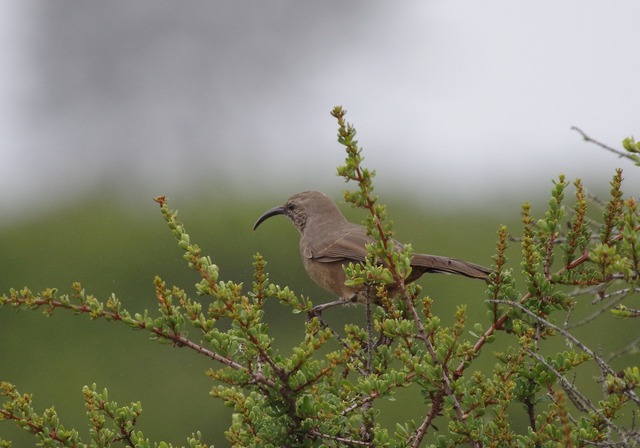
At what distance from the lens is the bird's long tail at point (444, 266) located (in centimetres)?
426

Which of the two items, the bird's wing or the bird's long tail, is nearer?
the bird's long tail

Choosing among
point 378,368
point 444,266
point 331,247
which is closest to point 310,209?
point 331,247

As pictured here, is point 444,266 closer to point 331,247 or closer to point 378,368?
point 331,247

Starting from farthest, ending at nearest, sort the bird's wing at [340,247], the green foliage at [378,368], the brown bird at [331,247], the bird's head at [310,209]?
the bird's head at [310,209]
the bird's wing at [340,247]
the brown bird at [331,247]
the green foliage at [378,368]

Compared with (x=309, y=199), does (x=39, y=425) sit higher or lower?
lower

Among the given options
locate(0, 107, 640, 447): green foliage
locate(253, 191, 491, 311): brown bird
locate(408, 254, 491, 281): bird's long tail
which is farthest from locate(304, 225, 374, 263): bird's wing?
locate(0, 107, 640, 447): green foliage

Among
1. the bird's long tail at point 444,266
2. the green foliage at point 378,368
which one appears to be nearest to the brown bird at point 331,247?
the bird's long tail at point 444,266

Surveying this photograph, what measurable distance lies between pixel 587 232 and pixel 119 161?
70.8ft

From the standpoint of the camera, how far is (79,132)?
2755cm

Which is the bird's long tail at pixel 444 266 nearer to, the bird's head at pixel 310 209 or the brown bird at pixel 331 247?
the brown bird at pixel 331 247

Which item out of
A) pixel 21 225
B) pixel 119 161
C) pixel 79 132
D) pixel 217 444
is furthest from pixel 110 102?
pixel 217 444

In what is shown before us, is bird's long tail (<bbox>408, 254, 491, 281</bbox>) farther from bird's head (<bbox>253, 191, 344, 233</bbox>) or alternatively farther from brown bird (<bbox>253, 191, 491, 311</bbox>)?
bird's head (<bbox>253, 191, 344, 233</bbox>)

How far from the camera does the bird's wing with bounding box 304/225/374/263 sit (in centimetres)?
527

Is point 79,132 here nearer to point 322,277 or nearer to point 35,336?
point 35,336
